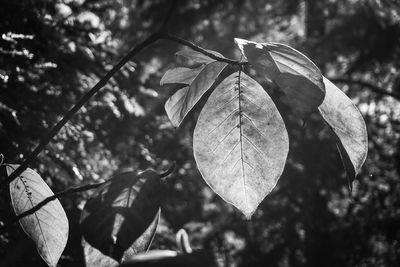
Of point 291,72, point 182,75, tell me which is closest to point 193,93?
point 182,75

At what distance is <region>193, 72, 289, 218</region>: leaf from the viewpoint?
646mm

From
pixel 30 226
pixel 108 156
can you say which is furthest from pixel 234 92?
pixel 108 156

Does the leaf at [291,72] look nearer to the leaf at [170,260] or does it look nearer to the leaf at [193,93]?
the leaf at [193,93]

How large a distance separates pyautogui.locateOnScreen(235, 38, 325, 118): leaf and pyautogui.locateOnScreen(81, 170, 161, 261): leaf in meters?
0.26

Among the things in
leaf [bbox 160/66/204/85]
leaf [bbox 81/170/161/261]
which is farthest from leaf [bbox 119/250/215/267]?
leaf [bbox 160/66/204/85]

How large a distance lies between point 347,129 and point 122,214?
374 millimetres

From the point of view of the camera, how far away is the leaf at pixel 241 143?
0.65m

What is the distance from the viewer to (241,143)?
69 centimetres

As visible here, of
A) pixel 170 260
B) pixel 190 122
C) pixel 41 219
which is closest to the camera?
pixel 170 260

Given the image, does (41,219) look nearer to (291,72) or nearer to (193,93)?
(193,93)

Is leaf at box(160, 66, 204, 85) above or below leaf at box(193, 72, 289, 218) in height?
above

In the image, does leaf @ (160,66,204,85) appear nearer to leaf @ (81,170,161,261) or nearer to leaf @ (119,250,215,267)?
leaf @ (81,170,161,261)

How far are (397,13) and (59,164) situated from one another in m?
3.33

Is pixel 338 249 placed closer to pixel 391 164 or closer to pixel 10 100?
pixel 391 164
